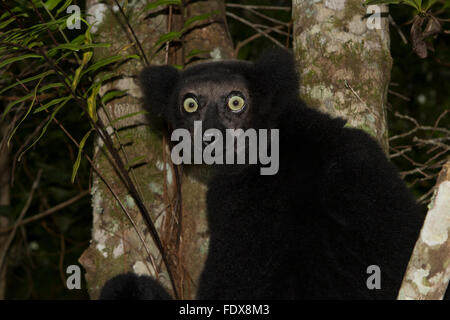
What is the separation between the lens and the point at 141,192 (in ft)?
13.4

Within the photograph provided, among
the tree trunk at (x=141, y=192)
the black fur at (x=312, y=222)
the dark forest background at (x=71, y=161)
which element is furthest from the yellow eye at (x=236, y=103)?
the dark forest background at (x=71, y=161)

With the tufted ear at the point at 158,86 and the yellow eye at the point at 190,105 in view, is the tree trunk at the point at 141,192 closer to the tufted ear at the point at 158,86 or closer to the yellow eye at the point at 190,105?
the tufted ear at the point at 158,86

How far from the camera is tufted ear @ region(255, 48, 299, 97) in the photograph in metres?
3.62

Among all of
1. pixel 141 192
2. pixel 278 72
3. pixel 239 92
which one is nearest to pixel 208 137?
pixel 239 92

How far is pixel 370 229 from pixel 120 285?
1629 millimetres

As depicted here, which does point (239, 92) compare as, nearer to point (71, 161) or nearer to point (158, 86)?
point (158, 86)

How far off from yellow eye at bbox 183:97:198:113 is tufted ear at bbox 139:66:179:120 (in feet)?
0.93

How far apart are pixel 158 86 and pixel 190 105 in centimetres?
34

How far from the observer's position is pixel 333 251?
2.77 meters

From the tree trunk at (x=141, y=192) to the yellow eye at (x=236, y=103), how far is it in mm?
700

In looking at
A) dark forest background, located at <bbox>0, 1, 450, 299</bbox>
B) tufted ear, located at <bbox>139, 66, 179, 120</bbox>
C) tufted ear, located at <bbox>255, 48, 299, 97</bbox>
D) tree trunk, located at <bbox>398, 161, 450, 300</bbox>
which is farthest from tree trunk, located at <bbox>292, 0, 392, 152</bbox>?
dark forest background, located at <bbox>0, 1, 450, 299</bbox>

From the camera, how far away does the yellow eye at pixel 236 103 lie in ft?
12.0
